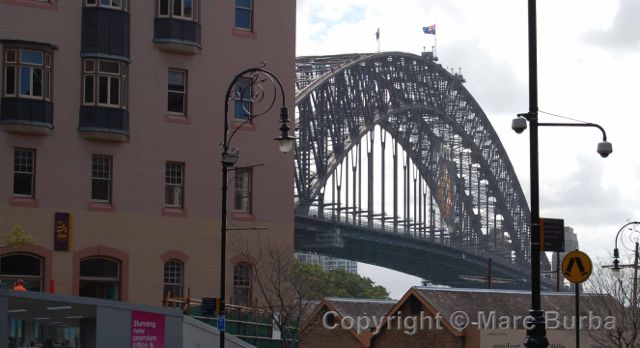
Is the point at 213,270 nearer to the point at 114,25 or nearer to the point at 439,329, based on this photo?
the point at 114,25

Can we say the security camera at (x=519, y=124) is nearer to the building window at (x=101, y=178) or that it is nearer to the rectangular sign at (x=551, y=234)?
the rectangular sign at (x=551, y=234)

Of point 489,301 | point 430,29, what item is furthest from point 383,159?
point 489,301

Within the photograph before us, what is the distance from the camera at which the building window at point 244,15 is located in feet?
178

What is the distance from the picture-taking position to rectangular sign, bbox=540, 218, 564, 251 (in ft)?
85.2

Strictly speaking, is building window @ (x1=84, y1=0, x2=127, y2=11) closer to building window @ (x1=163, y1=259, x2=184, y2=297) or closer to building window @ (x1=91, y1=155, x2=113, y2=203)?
building window @ (x1=91, y1=155, x2=113, y2=203)

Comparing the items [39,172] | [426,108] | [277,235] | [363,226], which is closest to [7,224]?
[39,172]

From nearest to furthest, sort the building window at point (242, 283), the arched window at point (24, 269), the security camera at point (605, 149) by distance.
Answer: the security camera at point (605, 149), the arched window at point (24, 269), the building window at point (242, 283)

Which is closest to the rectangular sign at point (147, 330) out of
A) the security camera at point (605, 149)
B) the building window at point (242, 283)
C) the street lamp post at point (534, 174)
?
the building window at point (242, 283)

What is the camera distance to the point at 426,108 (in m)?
185

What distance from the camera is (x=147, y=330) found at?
40.4 meters

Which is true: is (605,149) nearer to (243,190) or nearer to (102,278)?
(102,278)

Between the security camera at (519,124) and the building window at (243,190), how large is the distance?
90.0ft

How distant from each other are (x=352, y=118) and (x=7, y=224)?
4594 inches

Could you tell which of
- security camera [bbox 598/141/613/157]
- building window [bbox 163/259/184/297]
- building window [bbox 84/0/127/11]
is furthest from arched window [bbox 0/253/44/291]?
security camera [bbox 598/141/613/157]
